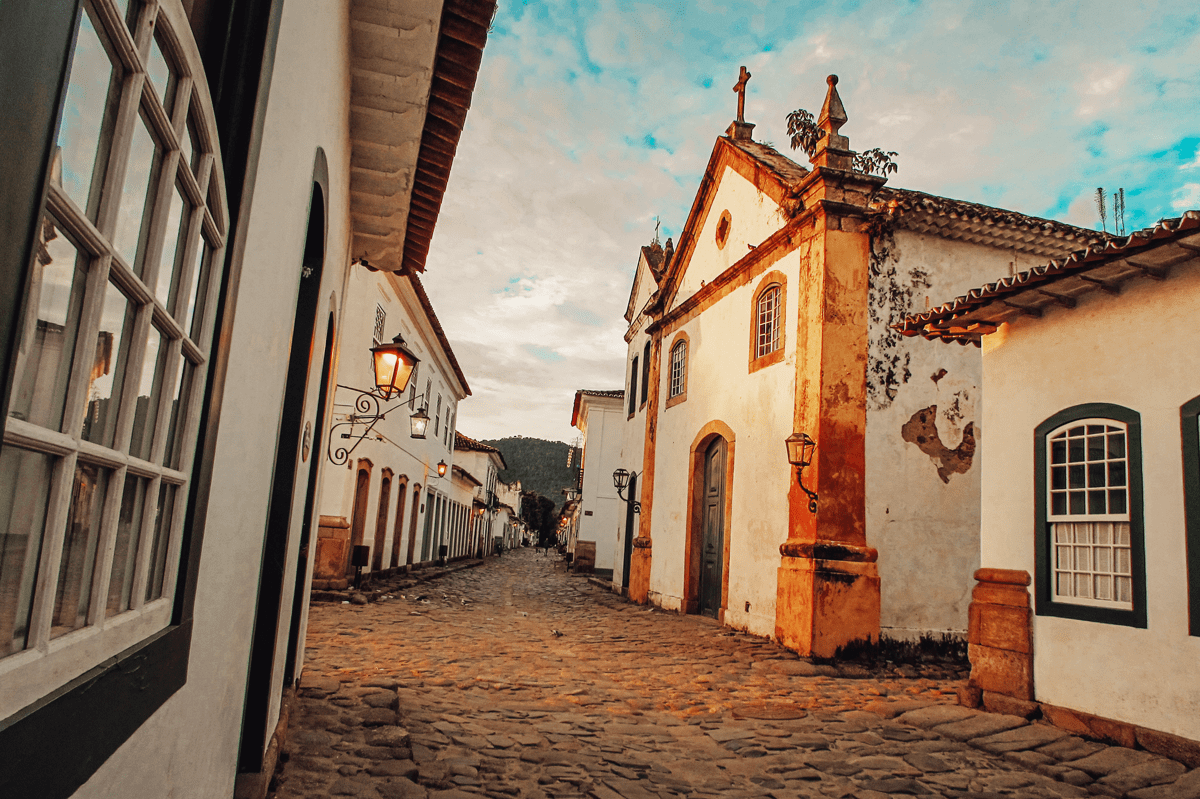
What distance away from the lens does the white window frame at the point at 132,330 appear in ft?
3.58

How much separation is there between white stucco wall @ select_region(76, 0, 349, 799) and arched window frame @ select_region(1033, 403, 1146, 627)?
6324 mm

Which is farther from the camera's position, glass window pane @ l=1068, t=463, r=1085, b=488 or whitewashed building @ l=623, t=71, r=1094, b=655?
whitewashed building @ l=623, t=71, r=1094, b=655

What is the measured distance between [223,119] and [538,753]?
461 cm

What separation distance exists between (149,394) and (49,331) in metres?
0.51

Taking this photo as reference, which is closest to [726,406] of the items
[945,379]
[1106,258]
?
[945,379]

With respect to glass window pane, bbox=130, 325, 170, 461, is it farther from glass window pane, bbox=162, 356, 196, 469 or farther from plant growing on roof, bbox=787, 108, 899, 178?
plant growing on roof, bbox=787, 108, 899, 178

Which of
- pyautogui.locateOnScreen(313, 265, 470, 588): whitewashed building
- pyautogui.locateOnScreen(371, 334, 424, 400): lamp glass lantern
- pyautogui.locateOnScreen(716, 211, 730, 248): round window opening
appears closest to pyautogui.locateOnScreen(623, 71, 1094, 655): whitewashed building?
pyautogui.locateOnScreen(716, 211, 730, 248): round window opening

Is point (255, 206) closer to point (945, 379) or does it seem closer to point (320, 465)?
point (320, 465)

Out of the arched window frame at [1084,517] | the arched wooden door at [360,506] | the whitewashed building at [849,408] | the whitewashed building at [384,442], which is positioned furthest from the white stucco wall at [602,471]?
the arched window frame at [1084,517]

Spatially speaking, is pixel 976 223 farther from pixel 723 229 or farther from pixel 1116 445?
pixel 1116 445

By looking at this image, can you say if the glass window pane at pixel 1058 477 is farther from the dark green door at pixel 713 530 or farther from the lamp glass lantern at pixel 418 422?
the lamp glass lantern at pixel 418 422

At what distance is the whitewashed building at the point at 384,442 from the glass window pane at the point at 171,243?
6.71 metres

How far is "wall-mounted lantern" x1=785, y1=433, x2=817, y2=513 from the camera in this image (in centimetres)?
1017

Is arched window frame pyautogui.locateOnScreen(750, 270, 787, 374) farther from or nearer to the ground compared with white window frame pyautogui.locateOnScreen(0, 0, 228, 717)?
farther from the ground
